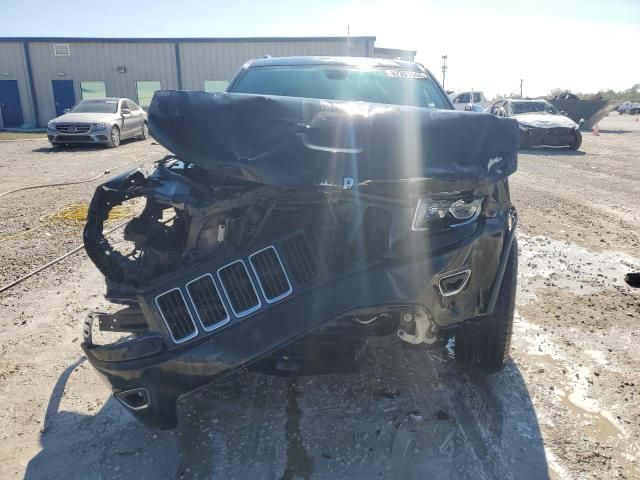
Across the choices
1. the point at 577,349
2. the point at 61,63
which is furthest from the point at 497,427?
the point at 61,63

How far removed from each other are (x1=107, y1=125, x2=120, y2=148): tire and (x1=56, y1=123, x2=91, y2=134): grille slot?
62 centimetres

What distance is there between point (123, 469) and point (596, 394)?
8.46ft

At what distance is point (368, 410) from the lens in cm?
279

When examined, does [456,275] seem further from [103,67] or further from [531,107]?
[103,67]

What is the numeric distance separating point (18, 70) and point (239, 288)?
29.3 metres

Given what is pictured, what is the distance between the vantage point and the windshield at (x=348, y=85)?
3.80 m

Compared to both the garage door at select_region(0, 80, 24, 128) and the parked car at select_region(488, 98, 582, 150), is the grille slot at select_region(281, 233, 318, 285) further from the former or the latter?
the garage door at select_region(0, 80, 24, 128)

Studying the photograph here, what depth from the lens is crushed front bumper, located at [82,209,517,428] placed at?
2.18m

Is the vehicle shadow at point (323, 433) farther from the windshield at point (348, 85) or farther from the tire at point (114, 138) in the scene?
the tire at point (114, 138)

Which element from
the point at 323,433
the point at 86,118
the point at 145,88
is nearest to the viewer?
the point at 323,433

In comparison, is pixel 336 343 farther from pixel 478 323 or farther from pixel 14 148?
pixel 14 148

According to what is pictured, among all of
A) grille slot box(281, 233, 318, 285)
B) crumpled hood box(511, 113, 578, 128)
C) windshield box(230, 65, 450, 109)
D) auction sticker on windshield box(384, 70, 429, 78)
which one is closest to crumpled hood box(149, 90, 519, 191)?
grille slot box(281, 233, 318, 285)

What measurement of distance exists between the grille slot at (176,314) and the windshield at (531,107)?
16.1 metres

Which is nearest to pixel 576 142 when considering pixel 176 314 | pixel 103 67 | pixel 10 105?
pixel 176 314
